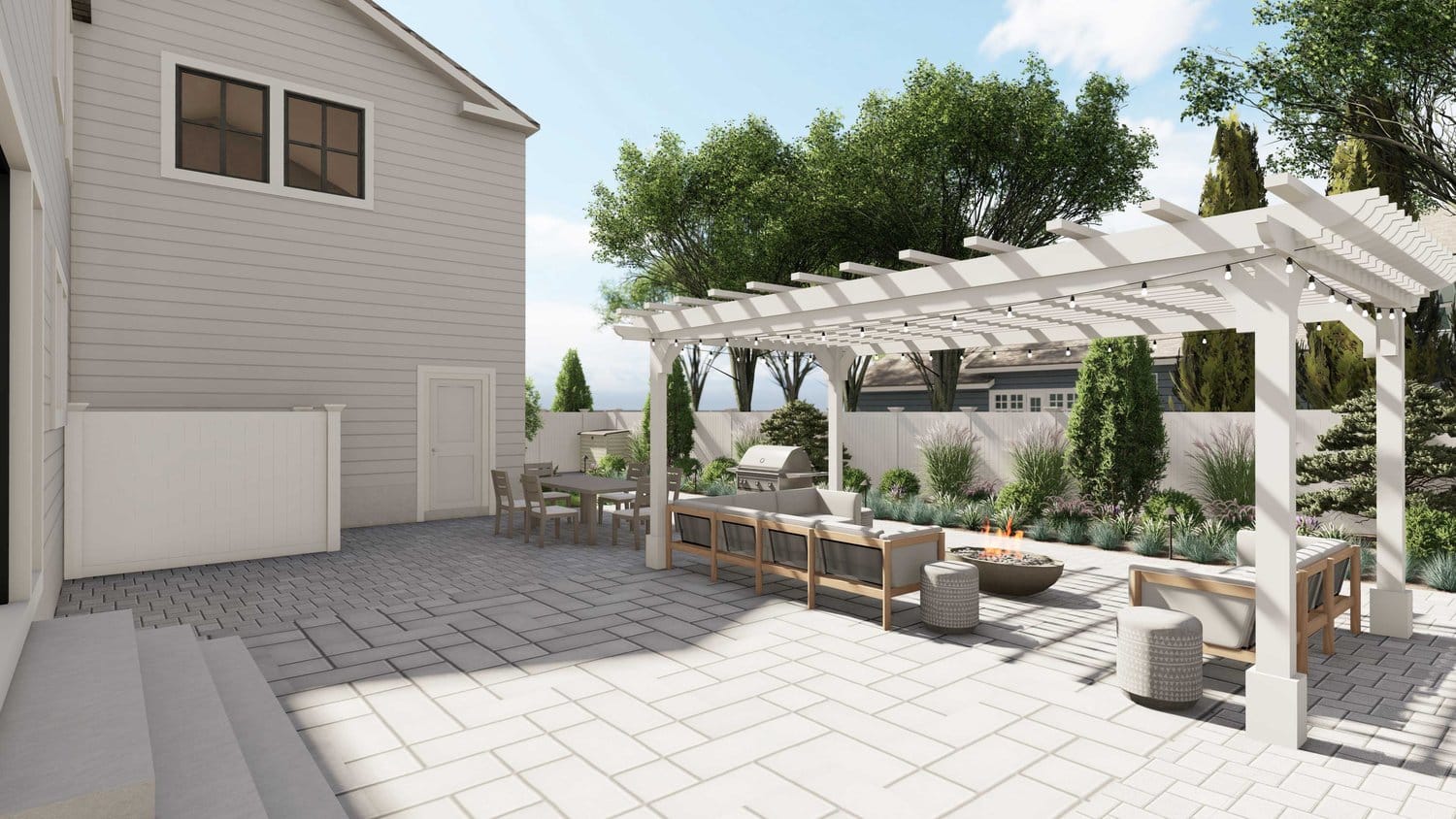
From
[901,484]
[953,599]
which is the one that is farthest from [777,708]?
[901,484]

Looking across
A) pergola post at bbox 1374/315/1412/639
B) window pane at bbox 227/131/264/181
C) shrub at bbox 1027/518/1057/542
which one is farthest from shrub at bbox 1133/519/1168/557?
window pane at bbox 227/131/264/181

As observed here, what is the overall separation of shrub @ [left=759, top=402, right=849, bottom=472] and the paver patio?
781 centimetres

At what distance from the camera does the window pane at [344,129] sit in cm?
1020

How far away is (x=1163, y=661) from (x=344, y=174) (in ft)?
35.3

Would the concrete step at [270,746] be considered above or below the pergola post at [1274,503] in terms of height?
below

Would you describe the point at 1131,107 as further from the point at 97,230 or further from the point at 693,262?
the point at 97,230

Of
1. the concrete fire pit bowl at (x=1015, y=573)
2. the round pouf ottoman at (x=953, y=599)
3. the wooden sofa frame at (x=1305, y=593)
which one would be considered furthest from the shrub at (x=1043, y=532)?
the round pouf ottoman at (x=953, y=599)

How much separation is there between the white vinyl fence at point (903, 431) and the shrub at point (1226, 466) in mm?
107

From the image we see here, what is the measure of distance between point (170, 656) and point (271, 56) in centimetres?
867

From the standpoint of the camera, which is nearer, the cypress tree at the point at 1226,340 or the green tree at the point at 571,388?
the cypress tree at the point at 1226,340

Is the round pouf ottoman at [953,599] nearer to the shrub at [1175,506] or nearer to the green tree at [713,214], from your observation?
the shrub at [1175,506]

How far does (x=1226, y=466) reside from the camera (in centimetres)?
948

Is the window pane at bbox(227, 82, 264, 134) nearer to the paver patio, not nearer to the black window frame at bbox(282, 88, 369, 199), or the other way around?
the black window frame at bbox(282, 88, 369, 199)

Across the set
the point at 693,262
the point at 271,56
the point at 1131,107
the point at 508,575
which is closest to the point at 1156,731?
the point at 508,575
